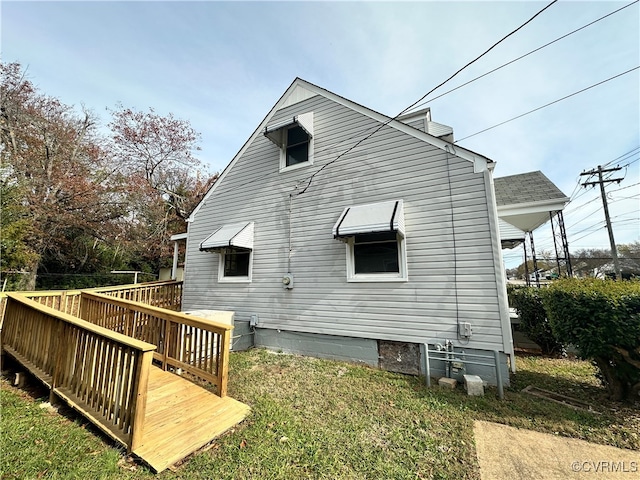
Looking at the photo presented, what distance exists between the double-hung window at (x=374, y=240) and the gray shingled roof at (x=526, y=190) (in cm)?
273

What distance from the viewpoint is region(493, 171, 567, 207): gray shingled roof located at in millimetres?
5926

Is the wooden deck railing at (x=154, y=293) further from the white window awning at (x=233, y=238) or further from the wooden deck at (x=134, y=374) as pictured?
the white window awning at (x=233, y=238)

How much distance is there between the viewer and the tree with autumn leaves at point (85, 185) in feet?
39.4

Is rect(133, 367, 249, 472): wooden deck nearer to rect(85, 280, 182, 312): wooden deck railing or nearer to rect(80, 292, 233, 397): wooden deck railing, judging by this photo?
rect(80, 292, 233, 397): wooden deck railing

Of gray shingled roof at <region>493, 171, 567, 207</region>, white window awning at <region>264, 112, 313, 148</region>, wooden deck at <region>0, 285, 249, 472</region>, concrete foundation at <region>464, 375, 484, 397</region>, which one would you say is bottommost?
concrete foundation at <region>464, 375, 484, 397</region>

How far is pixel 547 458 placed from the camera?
2.79m

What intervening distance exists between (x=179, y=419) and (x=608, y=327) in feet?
19.2

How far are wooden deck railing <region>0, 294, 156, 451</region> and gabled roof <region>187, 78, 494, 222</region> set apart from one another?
5306 millimetres

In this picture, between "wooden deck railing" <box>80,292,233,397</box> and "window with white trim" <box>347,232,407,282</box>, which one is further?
"window with white trim" <box>347,232,407,282</box>

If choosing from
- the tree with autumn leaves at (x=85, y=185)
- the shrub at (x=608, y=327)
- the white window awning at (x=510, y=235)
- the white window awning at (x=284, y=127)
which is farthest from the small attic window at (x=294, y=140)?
the tree with autumn leaves at (x=85, y=185)

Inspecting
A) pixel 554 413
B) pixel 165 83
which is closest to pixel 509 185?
pixel 554 413

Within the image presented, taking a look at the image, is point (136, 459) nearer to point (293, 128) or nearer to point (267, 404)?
point (267, 404)

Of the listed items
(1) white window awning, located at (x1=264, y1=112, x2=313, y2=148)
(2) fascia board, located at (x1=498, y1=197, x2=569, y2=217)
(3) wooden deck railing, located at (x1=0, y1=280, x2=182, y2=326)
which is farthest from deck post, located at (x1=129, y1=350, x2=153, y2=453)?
(2) fascia board, located at (x1=498, y1=197, x2=569, y2=217)

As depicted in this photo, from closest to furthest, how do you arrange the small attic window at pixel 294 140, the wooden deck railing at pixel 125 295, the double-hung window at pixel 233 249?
1. the wooden deck railing at pixel 125 295
2. the small attic window at pixel 294 140
3. the double-hung window at pixel 233 249
